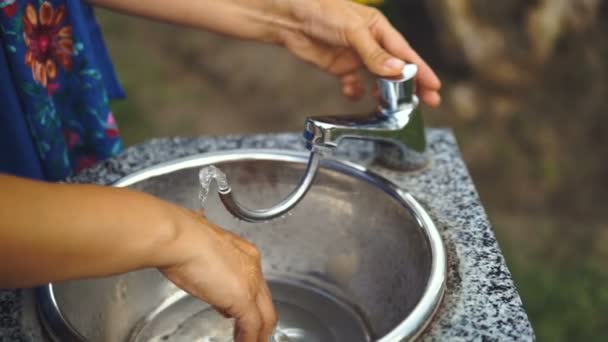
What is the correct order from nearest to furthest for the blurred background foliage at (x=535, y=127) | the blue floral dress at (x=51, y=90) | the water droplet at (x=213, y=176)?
the water droplet at (x=213, y=176)
the blue floral dress at (x=51, y=90)
the blurred background foliage at (x=535, y=127)

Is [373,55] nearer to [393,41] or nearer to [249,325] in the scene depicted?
[393,41]

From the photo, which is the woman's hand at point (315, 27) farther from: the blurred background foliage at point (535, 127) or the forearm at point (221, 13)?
the blurred background foliage at point (535, 127)

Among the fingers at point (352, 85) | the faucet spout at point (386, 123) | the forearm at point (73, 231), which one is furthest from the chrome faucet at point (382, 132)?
the forearm at point (73, 231)

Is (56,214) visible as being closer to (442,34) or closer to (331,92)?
(442,34)

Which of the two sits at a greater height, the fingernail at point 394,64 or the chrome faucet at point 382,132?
the fingernail at point 394,64

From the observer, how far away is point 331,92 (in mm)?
3531

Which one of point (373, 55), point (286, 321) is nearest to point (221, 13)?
point (373, 55)

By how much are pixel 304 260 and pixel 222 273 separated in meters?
0.44

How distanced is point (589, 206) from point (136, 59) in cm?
252

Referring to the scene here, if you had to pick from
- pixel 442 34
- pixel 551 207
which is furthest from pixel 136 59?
pixel 551 207

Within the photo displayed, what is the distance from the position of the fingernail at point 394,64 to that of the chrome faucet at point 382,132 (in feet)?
0.04

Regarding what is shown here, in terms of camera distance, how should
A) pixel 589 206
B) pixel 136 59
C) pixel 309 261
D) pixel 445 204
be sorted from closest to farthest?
pixel 445 204 < pixel 309 261 < pixel 589 206 < pixel 136 59

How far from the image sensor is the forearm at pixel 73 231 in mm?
647

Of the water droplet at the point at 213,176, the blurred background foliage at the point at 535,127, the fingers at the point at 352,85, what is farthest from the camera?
the blurred background foliage at the point at 535,127
